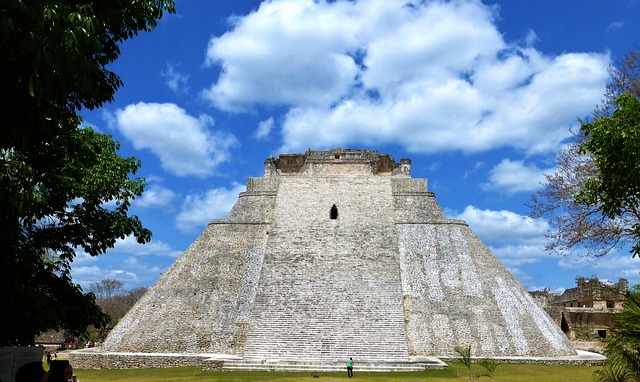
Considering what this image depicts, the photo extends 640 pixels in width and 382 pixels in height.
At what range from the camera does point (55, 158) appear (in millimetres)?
7043

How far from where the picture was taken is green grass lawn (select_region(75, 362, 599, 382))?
13719 millimetres

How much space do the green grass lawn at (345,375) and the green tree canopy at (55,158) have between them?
22.7 feet

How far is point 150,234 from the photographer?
8742 millimetres

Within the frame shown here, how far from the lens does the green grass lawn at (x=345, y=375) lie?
13.7 meters

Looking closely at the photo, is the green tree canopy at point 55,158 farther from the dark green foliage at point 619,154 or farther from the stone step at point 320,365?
the stone step at point 320,365

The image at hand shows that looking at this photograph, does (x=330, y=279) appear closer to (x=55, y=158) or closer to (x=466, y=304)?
(x=466, y=304)

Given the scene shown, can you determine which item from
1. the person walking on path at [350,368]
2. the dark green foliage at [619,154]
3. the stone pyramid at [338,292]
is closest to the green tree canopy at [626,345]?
the dark green foliage at [619,154]

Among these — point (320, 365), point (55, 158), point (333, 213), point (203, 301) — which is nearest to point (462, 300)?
point (320, 365)

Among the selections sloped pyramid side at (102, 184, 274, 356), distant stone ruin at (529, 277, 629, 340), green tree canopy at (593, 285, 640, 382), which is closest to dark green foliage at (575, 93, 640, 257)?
green tree canopy at (593, 285, 640, 382)

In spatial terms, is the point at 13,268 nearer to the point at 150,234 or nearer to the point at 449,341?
the point at 150,234

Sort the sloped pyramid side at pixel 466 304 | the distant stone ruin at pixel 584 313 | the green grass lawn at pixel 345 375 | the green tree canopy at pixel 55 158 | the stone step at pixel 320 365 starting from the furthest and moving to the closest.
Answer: the distant stone ruin at pixel 584 313 → the sloped pyramid side at pixel 466 304 → the stone step at pixel 320 365 → the green grass lawn at pixel 345 375 → the green tree canopy at pixel 55 158

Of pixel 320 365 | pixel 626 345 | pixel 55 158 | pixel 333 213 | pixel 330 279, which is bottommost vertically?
pixel 626 345

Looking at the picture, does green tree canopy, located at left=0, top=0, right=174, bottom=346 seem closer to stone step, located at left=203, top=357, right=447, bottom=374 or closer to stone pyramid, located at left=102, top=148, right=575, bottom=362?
stone step, located at left=203, top=357, right=447, bottom=374

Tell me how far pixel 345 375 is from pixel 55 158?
32.2ft
